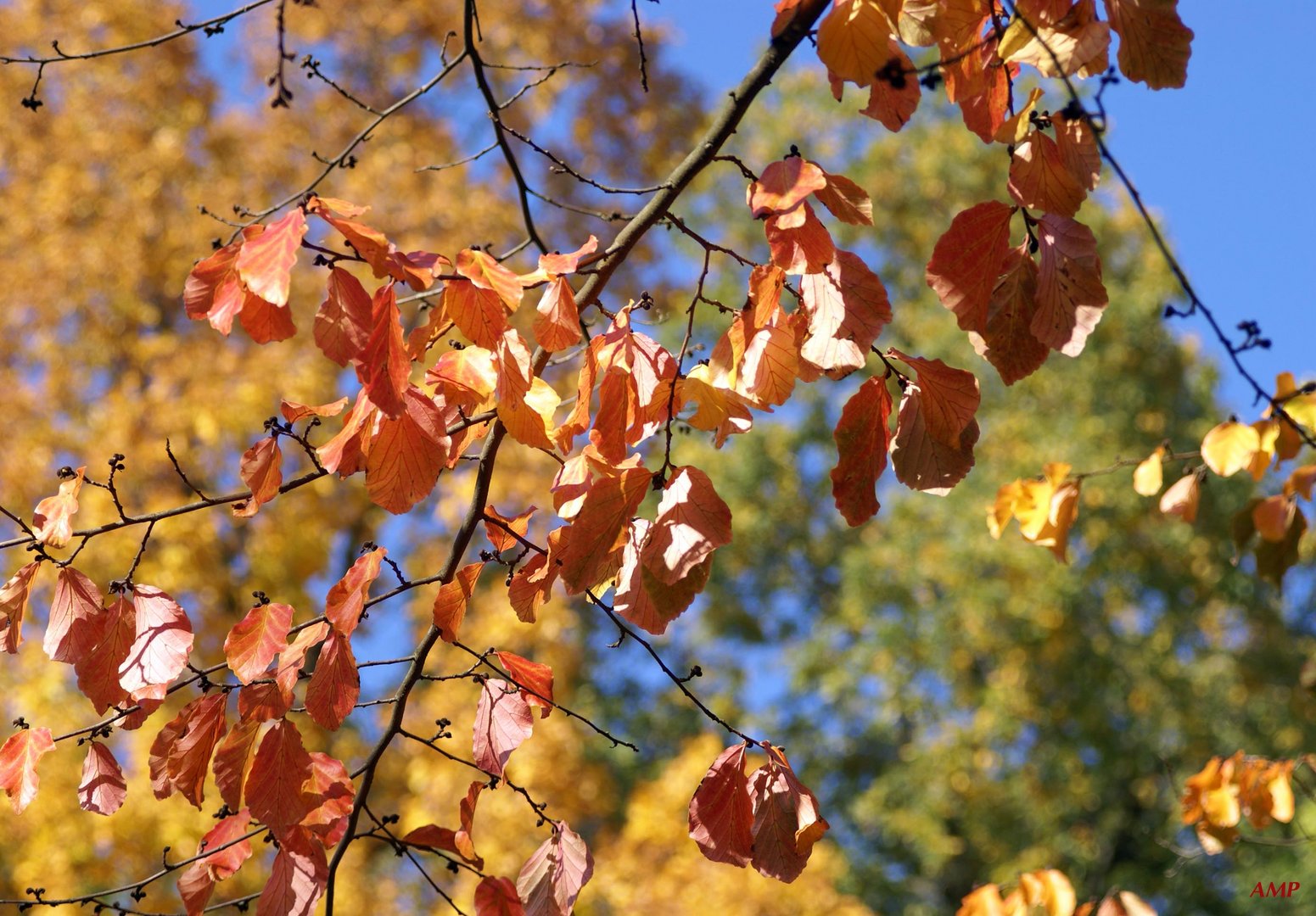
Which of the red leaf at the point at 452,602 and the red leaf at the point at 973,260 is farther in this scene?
the red leaf at the point at 452,602

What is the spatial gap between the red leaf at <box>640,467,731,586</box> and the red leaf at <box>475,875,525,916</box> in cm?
35

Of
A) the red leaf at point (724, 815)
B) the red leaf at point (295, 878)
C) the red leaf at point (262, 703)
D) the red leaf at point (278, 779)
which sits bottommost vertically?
the red leaf at point (724, 815)

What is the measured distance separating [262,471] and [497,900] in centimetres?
38

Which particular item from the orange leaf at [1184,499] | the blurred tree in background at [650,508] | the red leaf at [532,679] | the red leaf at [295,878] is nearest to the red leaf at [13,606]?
the red leaf at [295,878]

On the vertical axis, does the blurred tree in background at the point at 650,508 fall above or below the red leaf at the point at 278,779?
above

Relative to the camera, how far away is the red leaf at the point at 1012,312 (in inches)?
30.8

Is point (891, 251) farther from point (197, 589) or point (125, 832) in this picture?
point (125, 832)

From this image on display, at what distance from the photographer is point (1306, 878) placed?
5.37m

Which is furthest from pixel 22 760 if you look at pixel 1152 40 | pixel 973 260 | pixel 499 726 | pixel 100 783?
pixel 1152 40

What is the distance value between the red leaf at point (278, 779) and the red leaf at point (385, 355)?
272mm

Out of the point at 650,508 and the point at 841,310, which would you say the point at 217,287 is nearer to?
the point at 841,310

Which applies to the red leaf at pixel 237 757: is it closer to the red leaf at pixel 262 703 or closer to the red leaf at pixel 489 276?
the red leaf at pixel 262 703

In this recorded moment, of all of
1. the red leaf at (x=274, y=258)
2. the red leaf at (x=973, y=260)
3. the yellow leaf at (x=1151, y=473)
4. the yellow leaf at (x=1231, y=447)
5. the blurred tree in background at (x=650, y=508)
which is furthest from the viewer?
the blurred tree in background at (x=650, y=508)

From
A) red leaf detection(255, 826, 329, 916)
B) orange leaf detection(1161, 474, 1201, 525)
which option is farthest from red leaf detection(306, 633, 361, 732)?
orange leaf detection(1161, 474, 1201, 525)
